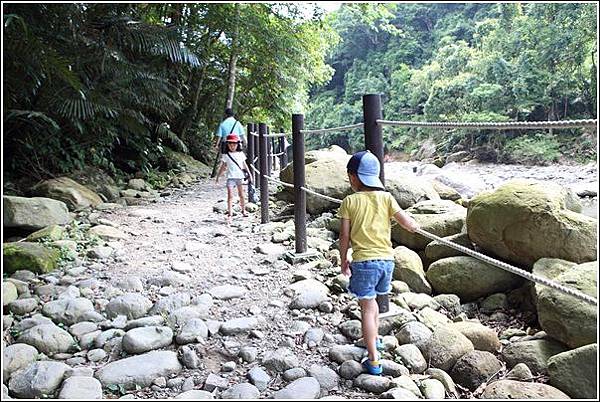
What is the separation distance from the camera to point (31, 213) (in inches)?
151

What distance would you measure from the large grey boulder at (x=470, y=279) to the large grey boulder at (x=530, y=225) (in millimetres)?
185

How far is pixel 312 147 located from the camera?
22.3 meters

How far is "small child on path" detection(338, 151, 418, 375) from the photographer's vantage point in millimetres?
1942

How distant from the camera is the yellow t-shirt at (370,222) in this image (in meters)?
1.95

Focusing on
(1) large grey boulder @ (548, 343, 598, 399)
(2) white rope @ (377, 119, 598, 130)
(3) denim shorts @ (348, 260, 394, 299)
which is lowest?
(1) large grey boulder @ (548, 343, 598, 399)

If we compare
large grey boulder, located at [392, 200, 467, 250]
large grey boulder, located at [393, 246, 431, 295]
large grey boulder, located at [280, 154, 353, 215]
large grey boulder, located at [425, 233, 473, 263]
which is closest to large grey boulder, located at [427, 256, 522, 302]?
large grey boulder, located at [393, 246, 431, 295]

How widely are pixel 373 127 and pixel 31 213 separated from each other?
9.39 feet

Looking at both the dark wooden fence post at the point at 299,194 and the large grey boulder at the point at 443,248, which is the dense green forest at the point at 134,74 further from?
the large grey boulder at the point at 443,248

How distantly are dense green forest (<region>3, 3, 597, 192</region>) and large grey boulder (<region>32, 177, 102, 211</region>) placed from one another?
23.3 inches

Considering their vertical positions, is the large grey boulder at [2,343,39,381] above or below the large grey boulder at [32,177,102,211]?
below

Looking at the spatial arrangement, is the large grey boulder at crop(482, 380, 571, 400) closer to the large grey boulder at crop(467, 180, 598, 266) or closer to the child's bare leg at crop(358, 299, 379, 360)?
the child's bare leg at crop(358, 299, 379, 360)

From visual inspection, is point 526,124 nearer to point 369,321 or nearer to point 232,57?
point 369,321

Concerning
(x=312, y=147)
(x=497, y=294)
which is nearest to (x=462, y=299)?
(x=497, y=294)

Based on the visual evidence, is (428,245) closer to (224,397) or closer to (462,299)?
(462,299)
